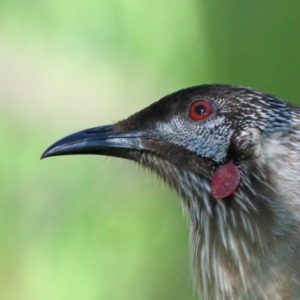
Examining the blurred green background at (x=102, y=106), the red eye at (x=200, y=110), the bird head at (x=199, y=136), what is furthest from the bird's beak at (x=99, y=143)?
the blurred green background at (x=102, y=106)

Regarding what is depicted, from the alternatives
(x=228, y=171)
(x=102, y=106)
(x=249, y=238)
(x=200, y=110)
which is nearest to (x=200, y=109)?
(x=200, y=110)

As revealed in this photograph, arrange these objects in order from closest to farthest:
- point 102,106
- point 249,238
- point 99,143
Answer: point 249,238 < point 99,143 < point 102,106

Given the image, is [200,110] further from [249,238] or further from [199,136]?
[249,238]

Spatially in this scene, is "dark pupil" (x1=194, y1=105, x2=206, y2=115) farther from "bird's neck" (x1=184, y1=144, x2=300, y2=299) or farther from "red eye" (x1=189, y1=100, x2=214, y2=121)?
"bird's neck" (x1=184, y1=144, x2=300, y2=299)

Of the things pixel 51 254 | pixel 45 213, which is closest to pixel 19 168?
pixel 45 213

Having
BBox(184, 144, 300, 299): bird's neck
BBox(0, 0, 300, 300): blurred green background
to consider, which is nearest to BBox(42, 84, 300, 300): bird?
BBox(184, 144, 300, 299): bird's neck

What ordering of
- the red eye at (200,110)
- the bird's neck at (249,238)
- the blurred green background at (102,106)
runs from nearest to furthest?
the bird's neck at (249,238)
the red eye at (200,110)
the blurred green background at (102,106)

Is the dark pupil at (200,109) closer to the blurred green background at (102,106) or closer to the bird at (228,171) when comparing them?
the bird at (228,171)
